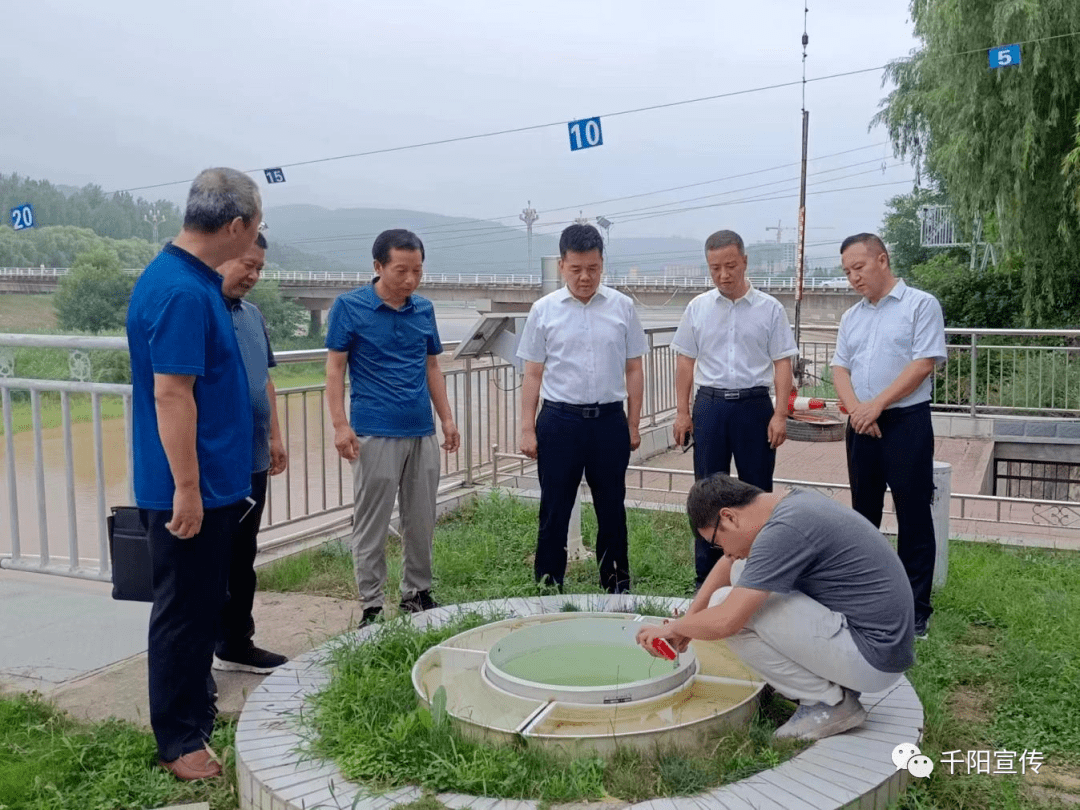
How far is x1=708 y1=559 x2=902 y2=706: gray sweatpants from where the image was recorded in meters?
2.81

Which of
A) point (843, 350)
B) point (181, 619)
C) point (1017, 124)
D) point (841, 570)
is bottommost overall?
point (181, 619)

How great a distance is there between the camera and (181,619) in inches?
112

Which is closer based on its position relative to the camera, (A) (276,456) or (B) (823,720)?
(B) (823,720)

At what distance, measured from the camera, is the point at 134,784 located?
9.32 feet

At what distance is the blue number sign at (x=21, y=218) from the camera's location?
977cm

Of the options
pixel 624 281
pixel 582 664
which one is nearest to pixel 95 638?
pixel 582 664

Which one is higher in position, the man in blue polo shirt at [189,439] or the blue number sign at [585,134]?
the blue number sign at [585,134]

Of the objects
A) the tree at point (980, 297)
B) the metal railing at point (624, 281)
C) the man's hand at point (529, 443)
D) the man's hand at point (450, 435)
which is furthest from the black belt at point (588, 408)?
the metal railing at point (624, 281)

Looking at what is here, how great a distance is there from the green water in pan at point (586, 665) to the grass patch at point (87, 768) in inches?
38.8

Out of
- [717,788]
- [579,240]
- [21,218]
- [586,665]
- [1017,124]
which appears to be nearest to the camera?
[717,788]

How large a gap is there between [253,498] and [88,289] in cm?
1329

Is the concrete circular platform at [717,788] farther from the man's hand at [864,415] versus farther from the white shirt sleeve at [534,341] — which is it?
the white shirt sleeve at [534,341]

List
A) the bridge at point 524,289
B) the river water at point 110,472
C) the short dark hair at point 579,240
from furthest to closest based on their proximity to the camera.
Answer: the bridge at point 524,289, the river water at point 110,472, the short dark hair at point 579,240

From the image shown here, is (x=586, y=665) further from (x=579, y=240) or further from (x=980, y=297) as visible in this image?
(x=980, y=297)
